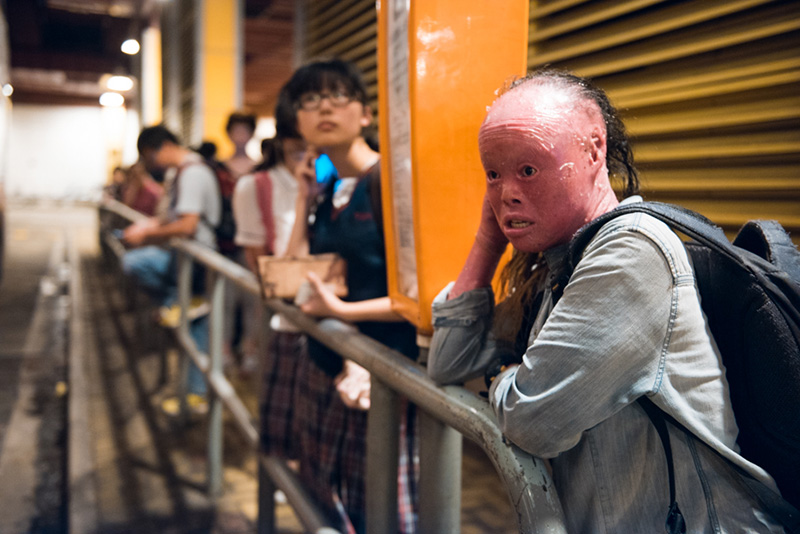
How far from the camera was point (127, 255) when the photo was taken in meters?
4.86

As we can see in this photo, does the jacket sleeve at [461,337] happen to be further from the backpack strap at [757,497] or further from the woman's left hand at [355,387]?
the woman's left hand at [355,387]

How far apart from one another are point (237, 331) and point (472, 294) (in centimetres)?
516

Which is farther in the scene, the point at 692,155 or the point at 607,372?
the point at 692,155

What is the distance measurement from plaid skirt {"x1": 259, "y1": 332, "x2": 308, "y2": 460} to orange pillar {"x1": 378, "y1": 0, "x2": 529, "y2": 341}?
1.15 m

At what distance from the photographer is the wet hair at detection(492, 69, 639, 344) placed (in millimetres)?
1033

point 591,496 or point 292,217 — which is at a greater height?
point 292,217

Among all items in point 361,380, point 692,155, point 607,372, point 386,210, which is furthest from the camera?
point 692,155

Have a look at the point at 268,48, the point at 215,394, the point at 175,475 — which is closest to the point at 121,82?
the point at 268,48

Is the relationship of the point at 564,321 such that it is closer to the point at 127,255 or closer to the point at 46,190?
the point at 127,255

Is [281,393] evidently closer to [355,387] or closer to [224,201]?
Result: [355,387]

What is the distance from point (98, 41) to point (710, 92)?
23924 millimetres

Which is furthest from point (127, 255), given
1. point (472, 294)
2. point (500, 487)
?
point (472, 294)

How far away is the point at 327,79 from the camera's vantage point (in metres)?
1.94

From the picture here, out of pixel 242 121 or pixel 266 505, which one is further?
pixel 242 121
